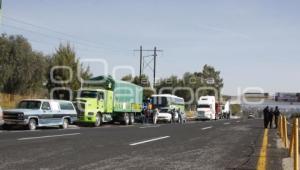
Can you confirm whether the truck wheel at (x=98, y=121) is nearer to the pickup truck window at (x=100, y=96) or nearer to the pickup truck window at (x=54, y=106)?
the pickup truck window at (x=100, y=96)

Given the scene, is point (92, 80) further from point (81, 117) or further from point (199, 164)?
point (199, 164)

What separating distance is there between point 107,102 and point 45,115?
8.25m

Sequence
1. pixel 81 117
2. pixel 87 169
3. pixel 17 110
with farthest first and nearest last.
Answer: pixel 81 117 → pixel 17 110 → pixel 87 169

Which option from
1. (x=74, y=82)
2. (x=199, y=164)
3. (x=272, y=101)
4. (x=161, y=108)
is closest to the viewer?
(x=199, y=164)

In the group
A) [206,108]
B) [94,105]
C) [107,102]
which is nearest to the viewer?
[94,105]

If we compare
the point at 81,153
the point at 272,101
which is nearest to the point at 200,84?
the point at 272,101

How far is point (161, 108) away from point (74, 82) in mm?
10902

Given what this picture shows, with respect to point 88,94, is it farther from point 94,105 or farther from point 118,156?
point 118,156

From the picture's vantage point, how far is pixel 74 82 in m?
53.1

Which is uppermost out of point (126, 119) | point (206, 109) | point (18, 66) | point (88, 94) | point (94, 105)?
point (18, 66)

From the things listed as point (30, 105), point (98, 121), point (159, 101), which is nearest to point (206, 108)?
point (159, 101)

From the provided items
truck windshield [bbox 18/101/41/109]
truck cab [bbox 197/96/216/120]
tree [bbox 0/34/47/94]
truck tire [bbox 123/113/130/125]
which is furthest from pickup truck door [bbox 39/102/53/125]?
truck cab [bbox 197/96/216/120]

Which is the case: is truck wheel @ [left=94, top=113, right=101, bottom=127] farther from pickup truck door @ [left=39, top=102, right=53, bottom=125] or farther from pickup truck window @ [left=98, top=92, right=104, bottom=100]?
pickup truck door @ [left=39, top=102, right=53, bottom=125]

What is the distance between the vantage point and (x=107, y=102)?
3459 centimetres
